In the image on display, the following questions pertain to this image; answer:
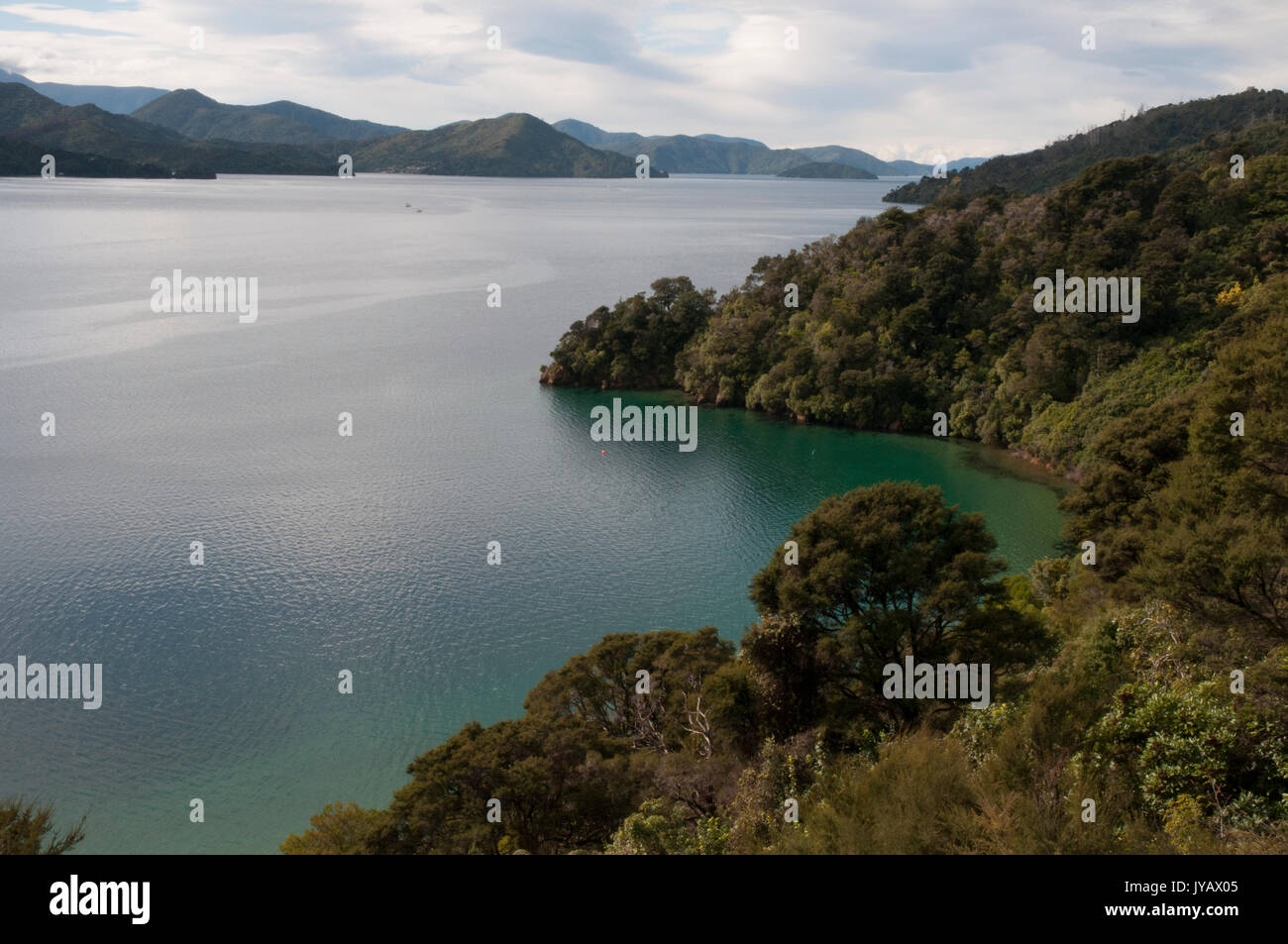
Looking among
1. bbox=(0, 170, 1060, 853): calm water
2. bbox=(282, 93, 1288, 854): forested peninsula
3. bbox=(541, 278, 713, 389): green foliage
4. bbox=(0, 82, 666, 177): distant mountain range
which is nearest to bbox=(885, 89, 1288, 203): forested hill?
bbox=(541, 278, 713, 389): green foliage

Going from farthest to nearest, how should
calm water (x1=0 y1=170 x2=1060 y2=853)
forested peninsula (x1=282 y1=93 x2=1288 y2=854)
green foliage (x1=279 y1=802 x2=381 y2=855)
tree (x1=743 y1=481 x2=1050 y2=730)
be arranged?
calm water (x1=0 y1=170 x2=1060 y2=853) < tree (x1=743 y1=481 x2=1050 y2=730) < green foliage (x1=279 y1=802 x2=381 y2=855) < forested peninsula (x1=282 y1=93 x2=1288 y2=854)

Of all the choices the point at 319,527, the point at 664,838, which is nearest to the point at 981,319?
the point at 319,527

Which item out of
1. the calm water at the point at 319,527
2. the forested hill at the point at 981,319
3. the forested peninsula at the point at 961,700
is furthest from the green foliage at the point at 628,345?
the forested peninsula at the point at 961,700

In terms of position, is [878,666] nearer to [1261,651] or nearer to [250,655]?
[1261,651]

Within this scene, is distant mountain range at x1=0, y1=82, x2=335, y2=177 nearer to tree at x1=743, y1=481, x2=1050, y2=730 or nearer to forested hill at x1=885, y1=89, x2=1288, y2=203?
forested hill at x1=885, y1=89, x2=1288, y2=203

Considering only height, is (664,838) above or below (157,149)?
below

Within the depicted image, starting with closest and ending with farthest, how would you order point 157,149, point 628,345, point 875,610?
point 875,610, point 628,345, point 157,149

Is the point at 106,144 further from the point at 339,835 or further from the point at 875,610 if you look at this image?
the point at 875,610
